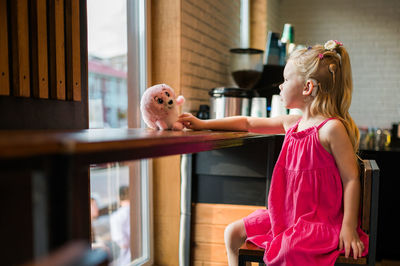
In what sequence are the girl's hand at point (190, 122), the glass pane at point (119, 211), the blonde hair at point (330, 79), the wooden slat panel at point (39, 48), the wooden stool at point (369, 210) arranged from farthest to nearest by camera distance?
the glass pane at point (119, 211) < the girl's hand at point (190, 122) < the blonde hair at point (330, 79) < the wooden slat panel at point (39, 48) < the wooden stool at point (369, 210)

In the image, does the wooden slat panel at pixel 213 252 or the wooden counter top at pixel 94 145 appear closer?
the wooden counter top at pixel 94 145

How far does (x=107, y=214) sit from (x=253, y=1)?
321 centimetres

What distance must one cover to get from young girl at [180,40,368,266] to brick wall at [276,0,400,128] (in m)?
3.50

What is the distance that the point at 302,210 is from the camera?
4.86 ft

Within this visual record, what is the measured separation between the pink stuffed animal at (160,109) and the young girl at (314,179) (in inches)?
4.8

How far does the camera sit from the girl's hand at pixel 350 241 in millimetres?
1296

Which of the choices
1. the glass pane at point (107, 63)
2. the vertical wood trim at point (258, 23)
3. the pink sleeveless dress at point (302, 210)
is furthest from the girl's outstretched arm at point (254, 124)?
the vertical wood trim at point (258, 23)

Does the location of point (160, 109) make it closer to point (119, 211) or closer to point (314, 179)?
point (314, 179)

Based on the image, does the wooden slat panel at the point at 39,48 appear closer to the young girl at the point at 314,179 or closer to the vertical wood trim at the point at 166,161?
the young girl at the point at 314,179

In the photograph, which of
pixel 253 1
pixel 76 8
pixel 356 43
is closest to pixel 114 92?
pixel 76 8

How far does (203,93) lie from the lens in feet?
10.0

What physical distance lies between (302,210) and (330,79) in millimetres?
526

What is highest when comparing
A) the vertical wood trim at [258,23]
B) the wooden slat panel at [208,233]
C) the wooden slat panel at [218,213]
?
the vertical wood trim at [258,23]

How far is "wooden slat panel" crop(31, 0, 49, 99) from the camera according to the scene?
1435 millimetres
